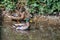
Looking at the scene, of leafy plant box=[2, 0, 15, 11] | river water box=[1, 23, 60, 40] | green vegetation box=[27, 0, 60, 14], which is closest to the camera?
A: river water box=[1, 23, 60, 40]

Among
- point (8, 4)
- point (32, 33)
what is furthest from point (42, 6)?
point (32, 33)

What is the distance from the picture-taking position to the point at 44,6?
12.6 metres

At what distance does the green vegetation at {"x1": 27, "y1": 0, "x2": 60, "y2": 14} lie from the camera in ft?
40.7

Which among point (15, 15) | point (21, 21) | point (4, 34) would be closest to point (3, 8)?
point (15, 15)

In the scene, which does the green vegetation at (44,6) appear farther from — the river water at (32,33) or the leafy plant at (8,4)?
the river water at (32,33)

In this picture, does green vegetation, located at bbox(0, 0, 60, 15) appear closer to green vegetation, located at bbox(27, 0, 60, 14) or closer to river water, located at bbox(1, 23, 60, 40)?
green vegetation, located at bbox(27, 0, 60, 14)

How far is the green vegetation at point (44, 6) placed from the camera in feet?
40.7

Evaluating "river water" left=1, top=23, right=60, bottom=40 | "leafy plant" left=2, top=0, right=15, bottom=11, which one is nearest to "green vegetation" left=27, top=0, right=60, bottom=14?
"leafy plant" left=2, top=0, right=15, bottom=11

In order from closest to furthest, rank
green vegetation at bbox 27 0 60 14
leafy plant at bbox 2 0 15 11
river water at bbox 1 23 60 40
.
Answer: river water at bbox 1 23 60 40, green vegetation at bbox 27 0 60 14, leafy plant at bbox 2 0 15 11

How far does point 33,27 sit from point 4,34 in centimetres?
155

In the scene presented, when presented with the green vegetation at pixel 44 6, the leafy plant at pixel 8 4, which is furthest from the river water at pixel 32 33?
the leafy plant at pixel 8 4

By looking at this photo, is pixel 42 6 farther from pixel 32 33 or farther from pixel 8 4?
pixel 32 33

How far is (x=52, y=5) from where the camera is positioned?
1257 centimetres

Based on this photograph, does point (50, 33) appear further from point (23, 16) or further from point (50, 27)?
point (23, 16)
